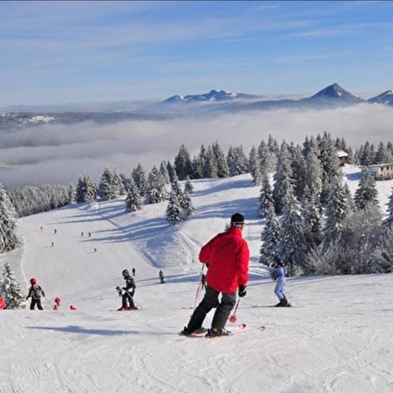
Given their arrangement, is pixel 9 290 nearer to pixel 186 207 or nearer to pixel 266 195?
pixel 186 207

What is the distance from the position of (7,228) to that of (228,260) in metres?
66.0

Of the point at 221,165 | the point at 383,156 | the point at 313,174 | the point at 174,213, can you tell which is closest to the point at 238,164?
the point at 221,165

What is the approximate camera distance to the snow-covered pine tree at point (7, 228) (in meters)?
67.1

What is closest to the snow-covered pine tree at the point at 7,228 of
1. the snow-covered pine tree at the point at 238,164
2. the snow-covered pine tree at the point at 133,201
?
the snow-covered pine tree at the point at 133,201

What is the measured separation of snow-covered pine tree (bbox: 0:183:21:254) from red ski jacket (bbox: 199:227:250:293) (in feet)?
212

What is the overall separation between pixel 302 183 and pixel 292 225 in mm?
32287

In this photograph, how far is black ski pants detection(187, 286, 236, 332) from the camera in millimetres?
7809

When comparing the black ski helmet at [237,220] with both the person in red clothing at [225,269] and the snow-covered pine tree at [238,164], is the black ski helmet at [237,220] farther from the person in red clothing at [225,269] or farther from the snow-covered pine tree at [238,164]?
the snow-covered pine tree at [238,164]

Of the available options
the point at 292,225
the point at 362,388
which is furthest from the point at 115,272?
the point at 362,388

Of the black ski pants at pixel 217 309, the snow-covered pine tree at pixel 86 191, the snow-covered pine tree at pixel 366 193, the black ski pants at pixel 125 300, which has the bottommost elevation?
the snow-covered pine tree at pixel 86 191

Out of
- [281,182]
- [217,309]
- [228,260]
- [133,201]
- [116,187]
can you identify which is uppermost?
[228,260]

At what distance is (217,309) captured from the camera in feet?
26.0

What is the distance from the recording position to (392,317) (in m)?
10.0

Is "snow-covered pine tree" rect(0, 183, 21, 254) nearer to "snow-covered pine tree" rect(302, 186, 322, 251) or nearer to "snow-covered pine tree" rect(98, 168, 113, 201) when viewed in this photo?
"snow-covered pine tree" rect(98, 168, 113, 201)
